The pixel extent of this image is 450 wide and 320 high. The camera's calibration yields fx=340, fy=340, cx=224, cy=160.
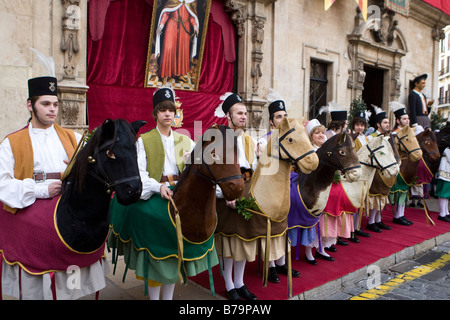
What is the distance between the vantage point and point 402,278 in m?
4.88

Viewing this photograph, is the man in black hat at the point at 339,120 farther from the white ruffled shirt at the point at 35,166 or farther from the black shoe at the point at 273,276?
the white ruffled shirt at the point at 35,166

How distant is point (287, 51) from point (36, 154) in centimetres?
868

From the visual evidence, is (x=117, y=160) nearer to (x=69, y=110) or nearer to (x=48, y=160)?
(x=48, y=160)

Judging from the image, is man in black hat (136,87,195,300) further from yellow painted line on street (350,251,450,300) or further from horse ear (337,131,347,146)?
yellow painted line on street (350,251,450,300)

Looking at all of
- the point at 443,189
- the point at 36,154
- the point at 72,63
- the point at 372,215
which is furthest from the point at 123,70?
the point at 443,189

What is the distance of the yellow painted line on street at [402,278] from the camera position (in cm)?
423

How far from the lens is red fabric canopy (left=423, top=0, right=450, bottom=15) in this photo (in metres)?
14.1

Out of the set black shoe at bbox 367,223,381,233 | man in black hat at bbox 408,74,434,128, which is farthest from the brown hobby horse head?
man in black hat at bbox 408,74,434,128

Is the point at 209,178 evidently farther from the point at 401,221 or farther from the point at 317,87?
the point at 317,87

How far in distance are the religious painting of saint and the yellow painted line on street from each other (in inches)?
233

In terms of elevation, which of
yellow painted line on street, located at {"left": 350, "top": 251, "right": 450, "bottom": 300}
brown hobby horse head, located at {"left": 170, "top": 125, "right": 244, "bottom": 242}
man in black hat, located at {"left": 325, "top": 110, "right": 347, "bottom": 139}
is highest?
man in black hat, located at {"left": 325, "top": 110, "right": 347, "bottom": 139}

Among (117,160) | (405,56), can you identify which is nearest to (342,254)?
(117,160)
